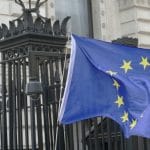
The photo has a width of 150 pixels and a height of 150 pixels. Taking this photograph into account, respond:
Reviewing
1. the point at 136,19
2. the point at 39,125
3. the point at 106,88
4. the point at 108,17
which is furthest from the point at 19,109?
the point at 136,19

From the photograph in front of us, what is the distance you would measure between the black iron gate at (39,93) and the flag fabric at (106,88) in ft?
1.07

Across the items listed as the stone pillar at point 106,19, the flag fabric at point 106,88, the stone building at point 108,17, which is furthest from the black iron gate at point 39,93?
the stone pillar at point 106,19

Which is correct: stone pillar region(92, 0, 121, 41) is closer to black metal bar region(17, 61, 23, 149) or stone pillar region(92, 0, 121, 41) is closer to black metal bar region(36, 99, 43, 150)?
black metal bar region(17, 61, 23, 149)

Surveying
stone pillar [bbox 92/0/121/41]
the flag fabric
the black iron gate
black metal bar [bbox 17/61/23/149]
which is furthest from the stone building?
the flag fabric

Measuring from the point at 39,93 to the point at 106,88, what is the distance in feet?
2.11

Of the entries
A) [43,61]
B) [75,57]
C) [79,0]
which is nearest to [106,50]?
[75,57]

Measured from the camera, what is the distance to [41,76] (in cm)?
599

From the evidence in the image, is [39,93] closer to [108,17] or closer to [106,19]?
[106,19]

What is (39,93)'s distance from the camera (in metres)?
5.51

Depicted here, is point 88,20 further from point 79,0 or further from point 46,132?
point 46,132

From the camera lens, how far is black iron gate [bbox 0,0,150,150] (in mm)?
5703

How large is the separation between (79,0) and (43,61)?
28.0 ft

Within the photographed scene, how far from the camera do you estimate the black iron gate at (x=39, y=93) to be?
18.7 feet

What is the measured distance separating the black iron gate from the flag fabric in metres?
0.32
